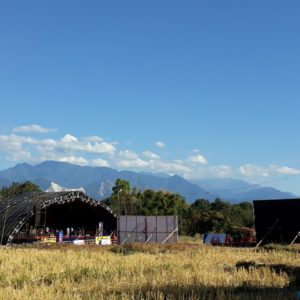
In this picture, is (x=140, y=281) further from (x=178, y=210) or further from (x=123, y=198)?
(x=123, y=198)

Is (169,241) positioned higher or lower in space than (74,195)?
lower

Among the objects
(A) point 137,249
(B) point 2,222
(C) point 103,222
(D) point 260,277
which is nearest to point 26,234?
(B) point 2,222

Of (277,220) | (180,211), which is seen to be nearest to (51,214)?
(180,211)

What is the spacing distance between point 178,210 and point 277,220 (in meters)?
30.0

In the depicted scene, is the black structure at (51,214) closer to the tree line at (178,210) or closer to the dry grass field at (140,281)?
the tree line at (178,210)

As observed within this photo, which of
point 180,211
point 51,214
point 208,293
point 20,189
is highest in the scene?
point 20,189

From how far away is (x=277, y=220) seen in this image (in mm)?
35938

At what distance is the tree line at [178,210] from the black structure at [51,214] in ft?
18.8

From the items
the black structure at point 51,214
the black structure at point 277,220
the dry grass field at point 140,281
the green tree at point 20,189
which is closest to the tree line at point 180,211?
the black structure at point 51,214

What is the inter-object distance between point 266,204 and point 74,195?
55.0 ft

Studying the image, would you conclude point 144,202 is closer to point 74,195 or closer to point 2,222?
point 74,195

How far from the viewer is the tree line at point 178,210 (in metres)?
60.6

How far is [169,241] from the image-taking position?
36.6m

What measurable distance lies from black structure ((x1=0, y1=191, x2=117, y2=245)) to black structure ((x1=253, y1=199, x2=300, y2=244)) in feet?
52.1
